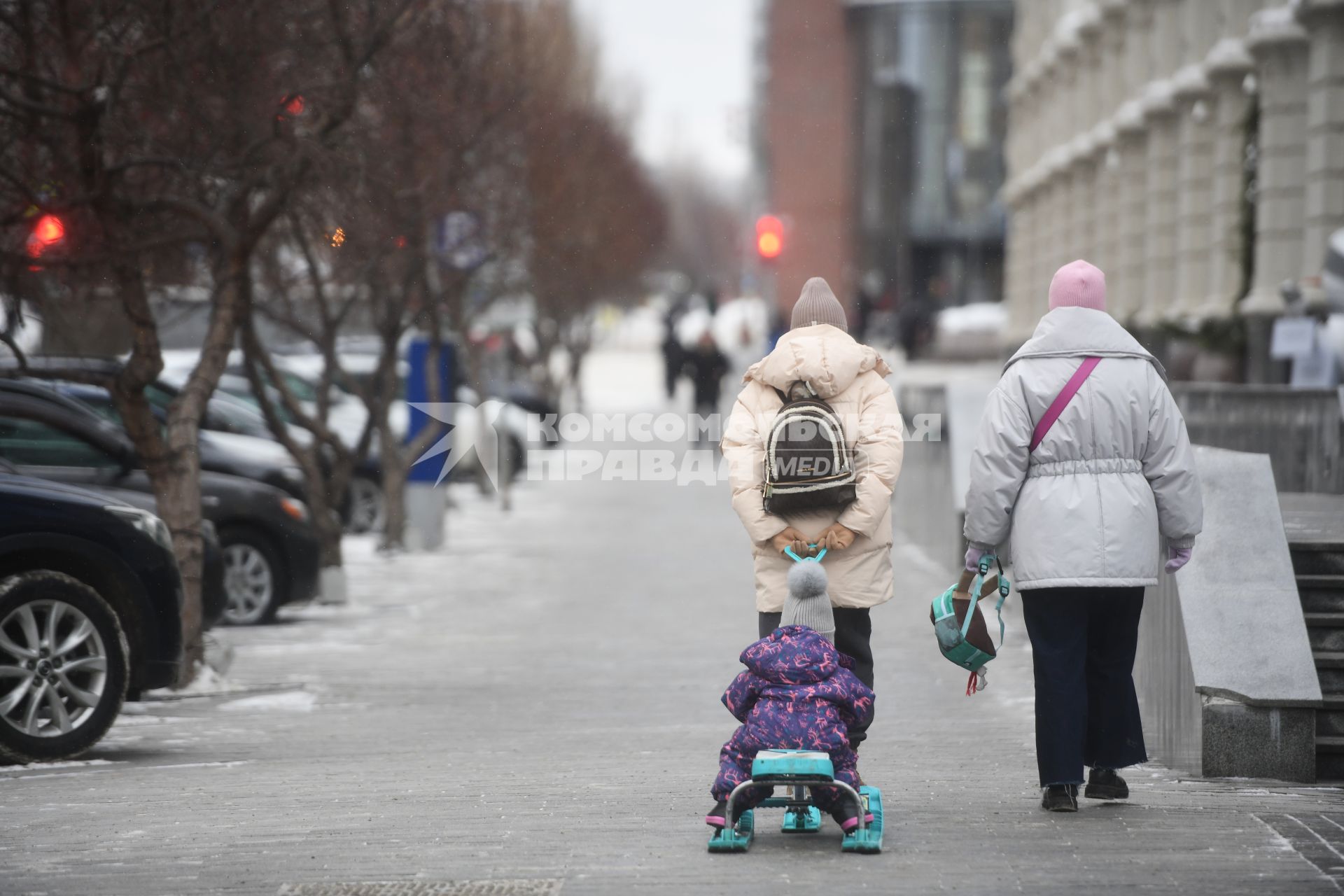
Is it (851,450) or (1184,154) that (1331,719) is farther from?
(1184,154)

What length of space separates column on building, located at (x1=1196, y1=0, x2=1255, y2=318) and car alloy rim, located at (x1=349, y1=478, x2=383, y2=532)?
1089 centimetres

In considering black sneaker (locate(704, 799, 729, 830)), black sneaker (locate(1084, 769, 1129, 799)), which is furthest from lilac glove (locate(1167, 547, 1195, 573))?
black sneaker (locate(704, 799, 729, 830))

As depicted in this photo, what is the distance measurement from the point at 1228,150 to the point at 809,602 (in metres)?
21.0

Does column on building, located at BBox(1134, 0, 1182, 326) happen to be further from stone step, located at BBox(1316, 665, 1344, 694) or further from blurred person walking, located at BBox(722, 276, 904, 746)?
blurred person walking, located at BBox(722, 276, 904, 746)

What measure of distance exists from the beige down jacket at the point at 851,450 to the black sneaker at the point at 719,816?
72 centimetres

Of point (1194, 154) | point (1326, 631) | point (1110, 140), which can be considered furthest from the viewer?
point (1110, 140)

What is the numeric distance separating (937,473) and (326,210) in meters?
6.61

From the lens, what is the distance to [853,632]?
677cm

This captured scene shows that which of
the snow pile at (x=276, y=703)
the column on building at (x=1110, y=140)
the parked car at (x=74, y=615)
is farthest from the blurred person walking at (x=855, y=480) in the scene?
the column on building at (x=1110, y=140)

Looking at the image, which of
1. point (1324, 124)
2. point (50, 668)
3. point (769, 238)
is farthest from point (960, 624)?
point (769, 238)

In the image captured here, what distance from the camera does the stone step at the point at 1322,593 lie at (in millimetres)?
7949

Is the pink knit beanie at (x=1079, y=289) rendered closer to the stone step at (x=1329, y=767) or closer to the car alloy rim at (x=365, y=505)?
the stone step at (x=1329, y=767)

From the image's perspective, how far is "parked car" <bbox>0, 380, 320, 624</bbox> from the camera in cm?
1211

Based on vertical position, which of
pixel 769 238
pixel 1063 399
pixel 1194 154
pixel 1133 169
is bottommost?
pixel 1063 399
